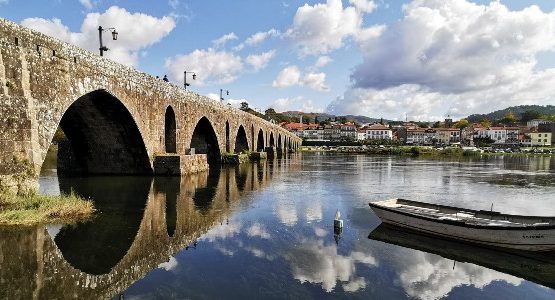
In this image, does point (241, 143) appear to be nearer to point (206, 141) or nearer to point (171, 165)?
point (206, 141)

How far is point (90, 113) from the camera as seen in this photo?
27.3 meters

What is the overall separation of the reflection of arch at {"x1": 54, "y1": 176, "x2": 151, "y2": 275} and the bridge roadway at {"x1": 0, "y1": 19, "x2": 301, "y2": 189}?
375 cm

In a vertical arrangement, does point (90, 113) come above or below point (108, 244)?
above

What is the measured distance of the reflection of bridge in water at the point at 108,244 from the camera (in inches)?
357

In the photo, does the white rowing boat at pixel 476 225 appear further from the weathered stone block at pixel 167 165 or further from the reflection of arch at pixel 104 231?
the weathered stone block at pixel 167 165

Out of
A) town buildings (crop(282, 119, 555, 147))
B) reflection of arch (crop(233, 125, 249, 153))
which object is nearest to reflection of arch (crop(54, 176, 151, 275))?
reflection of arch (crop(233, 125, 249, 153))

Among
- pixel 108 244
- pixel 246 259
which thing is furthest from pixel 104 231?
pixel 246 259

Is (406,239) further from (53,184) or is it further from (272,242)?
(53,184)

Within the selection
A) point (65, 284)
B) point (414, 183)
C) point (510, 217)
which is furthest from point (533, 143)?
point (65, 284)

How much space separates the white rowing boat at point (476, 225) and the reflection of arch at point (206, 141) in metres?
33.1

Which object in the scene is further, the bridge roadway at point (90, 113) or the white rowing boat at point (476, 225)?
the bridge roadway at point (90, 113)

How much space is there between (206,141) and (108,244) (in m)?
A: 36.2

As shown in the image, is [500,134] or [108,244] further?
[500,134]

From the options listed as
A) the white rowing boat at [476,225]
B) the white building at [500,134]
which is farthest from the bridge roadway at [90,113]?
the white building at [500,134]
